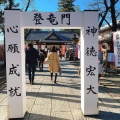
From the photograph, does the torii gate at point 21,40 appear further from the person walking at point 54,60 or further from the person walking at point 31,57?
the person walking at point 54,60

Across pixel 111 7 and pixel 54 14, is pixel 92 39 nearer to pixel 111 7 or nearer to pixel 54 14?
pixel 54 14

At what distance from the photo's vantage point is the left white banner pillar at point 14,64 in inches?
217

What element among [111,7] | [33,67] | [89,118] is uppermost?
[111,7]

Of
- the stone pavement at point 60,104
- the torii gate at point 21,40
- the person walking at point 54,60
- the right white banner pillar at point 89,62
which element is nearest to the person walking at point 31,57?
the person walking at point 54,60

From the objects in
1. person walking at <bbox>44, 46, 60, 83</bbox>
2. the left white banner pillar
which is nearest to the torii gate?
the left white banner pillar

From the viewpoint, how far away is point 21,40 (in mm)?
5695

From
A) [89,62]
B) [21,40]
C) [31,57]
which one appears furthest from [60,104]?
[31,57]

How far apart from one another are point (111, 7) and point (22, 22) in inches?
486

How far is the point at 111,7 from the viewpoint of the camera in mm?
16656

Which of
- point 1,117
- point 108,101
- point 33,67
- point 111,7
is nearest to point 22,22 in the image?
point 1,117

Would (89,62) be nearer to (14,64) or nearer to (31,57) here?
(14,64)

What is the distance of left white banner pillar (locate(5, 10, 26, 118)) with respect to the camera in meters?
5.50

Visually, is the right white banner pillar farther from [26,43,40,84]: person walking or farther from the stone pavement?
[26,43,40,84]: person walking

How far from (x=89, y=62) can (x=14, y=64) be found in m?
1.89
